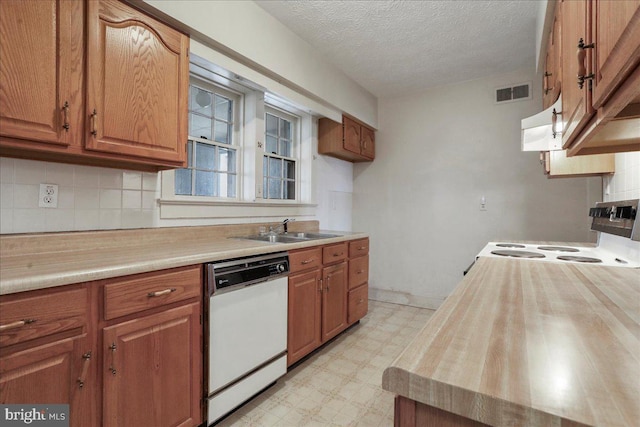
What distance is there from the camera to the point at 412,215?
3.95 metres

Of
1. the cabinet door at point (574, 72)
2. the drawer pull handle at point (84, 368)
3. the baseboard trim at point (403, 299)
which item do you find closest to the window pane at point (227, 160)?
the drawer pull handle at point (84, 368)

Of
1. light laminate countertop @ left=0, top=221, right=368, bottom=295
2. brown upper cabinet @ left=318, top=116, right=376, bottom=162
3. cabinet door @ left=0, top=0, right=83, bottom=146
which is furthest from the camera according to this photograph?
brown upper cabinet @ left=318, top=116, right=376, bottom=162

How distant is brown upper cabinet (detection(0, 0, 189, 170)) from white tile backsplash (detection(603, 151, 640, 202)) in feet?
7.82

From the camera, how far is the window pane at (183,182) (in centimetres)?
223

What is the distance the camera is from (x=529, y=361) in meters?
0.54

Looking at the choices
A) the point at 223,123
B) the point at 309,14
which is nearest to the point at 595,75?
the point at 309,14

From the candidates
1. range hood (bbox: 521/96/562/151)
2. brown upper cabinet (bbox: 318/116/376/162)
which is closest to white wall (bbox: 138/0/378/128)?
brown upper cabinet (bbox: 318/116/376/162)

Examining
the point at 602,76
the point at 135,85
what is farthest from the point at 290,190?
the point at 602,76

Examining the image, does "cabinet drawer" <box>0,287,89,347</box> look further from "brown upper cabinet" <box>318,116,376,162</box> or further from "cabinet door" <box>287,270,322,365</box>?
→ "brown upper cabinet" <box>318,116,376,162</box>

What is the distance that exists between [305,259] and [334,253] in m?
0.44

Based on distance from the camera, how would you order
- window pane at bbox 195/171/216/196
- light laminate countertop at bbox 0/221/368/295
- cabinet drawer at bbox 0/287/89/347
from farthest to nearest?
window pane at bbox 195/171/216/196, light laminate countertop at bbox 0/221/368/295, cabinet drawer at bbox 0/287/89/347

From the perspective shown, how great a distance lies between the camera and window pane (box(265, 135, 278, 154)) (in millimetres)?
3117

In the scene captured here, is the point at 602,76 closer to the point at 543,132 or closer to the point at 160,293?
the point at 543,132

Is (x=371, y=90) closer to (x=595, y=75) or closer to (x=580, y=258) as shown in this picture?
(x=580, y=258)
